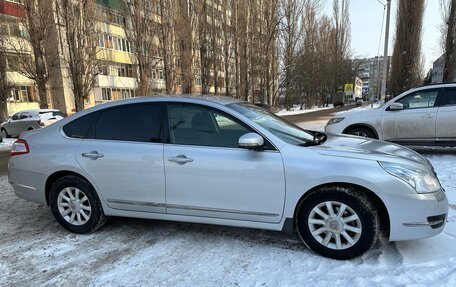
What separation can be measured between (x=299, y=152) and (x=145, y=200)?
1.78 m

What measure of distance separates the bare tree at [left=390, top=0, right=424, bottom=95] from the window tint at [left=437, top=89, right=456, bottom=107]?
25612mm

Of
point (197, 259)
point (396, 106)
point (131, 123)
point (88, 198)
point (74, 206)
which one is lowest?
point (197, 259)

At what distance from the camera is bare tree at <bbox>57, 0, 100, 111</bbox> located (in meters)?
20.2

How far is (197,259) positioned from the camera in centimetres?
338

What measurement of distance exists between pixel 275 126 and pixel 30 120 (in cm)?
1789

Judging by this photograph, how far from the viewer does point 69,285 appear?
299 centimetres

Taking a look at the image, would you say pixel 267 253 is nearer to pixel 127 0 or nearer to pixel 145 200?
pixel 145 200

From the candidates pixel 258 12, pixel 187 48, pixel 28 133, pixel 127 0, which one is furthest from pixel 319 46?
pixel 28 133

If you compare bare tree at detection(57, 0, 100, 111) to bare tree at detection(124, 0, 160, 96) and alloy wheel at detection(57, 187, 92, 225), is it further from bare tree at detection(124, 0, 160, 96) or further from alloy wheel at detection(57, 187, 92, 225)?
alloy wheel at detection(57, 187, 92, 225)

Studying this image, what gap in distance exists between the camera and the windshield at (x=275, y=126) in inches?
140

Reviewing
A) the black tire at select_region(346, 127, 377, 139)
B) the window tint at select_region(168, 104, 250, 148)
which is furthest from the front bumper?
the black tire at select_region(346, 127, 377, 139)

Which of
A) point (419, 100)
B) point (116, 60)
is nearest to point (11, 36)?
point (116, 60)

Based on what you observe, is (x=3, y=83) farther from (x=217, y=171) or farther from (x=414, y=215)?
(x=414, y=215)

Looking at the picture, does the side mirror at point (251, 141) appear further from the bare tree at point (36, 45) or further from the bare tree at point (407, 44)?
the bare tree at point (407, 44)
